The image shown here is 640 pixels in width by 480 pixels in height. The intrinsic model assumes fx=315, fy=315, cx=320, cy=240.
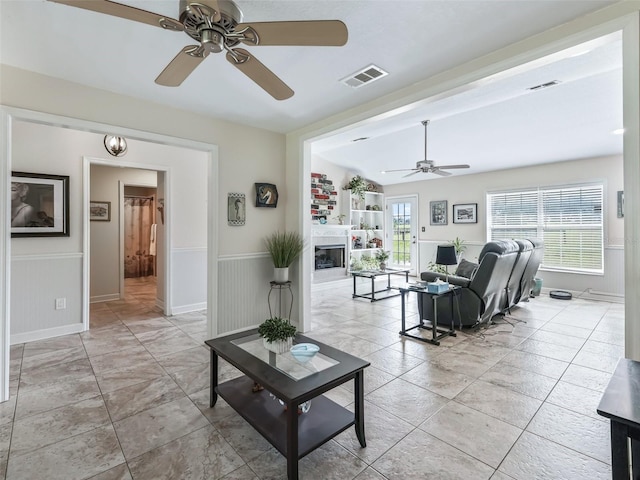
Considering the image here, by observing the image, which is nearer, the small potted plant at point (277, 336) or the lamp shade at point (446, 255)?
the small potted plant at point (277, 336)


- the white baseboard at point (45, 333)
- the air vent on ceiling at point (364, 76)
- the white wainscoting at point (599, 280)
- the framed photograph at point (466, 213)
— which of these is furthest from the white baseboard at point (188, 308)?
the white wainscoting at point (599, 280)

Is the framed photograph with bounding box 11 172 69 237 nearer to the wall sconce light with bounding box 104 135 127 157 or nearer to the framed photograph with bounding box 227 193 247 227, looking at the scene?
the wall sconce light with bounding box 104 135 127 157

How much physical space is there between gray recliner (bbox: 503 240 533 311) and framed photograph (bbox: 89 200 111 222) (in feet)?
21.4

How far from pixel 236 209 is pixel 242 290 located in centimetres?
99

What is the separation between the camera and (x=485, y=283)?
370 cm

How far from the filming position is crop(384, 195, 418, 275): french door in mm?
8062

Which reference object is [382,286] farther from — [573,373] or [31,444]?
[31,444]

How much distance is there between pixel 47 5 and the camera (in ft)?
6.02

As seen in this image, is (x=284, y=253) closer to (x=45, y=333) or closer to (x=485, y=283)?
(x=485, y=283)

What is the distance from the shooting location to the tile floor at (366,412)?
172 centimetres

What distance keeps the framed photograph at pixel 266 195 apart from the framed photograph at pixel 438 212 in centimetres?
485

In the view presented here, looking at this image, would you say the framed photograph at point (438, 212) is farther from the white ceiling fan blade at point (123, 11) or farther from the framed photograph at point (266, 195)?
the white ceiling fan blade at point (123, 11)

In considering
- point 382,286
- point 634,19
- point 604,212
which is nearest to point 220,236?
point 634,19

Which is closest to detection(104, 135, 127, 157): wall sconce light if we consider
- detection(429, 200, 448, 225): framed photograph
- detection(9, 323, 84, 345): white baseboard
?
detection(9, 323, 84, 345): white baseboard
